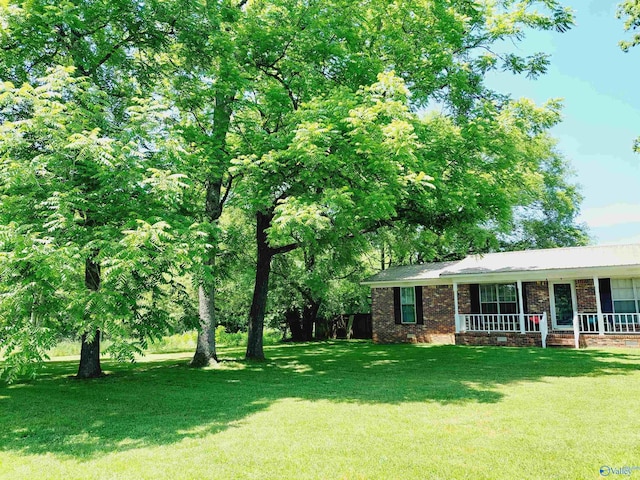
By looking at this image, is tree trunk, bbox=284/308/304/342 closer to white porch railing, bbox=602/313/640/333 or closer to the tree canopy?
the tree canopy

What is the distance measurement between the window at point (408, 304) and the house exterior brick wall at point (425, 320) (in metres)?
0.38

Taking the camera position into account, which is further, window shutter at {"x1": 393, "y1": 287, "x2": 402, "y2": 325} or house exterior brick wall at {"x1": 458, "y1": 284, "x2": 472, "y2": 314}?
window shutter at {"x1": 393, "y1": 287, "x2": 402, "y2": 325}

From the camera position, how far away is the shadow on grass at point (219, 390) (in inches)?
253

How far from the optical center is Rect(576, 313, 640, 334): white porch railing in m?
17.4

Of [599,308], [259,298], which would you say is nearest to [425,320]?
[599,308]

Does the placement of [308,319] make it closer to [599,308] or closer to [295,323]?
[295,323]

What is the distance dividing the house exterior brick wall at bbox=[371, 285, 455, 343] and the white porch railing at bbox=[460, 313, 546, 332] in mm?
947

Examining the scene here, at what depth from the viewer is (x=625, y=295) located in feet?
59.4

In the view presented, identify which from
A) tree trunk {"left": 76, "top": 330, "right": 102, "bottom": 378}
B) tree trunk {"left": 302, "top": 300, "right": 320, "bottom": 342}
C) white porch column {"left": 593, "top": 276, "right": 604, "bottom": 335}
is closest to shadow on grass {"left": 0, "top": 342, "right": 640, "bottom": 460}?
tree trunk {"left": 76, "top": 330, "right": 102, "bottom": 378}

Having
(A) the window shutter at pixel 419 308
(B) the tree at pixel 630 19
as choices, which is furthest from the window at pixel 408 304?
(B) the tree at pixel 630 19

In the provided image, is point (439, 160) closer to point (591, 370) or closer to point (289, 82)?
point (289, 82)

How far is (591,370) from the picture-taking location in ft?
37.0

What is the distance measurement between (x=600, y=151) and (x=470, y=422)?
6330cm

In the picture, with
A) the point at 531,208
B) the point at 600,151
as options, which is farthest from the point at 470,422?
the point at 600,151
